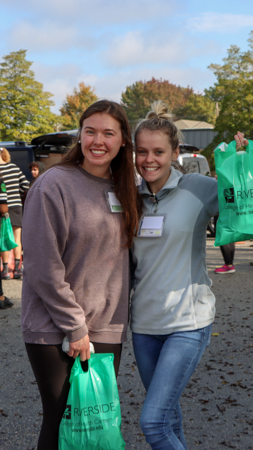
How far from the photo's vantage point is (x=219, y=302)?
21.0ft

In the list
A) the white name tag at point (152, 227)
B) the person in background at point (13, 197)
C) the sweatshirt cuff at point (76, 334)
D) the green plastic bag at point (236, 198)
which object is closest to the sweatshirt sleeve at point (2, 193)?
the person in background at point (13, 197)

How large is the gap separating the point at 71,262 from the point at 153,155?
73 cm

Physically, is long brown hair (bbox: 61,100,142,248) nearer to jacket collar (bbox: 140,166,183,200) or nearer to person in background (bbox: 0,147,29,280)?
jacket collar (bbox: 140,166,183,200)

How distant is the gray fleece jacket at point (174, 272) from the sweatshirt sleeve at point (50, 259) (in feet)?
1.33

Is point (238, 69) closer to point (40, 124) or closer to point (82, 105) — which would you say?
point (40, 124)

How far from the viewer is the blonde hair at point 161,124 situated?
7.85 feet

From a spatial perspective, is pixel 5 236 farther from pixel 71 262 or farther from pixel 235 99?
pixel 235 99

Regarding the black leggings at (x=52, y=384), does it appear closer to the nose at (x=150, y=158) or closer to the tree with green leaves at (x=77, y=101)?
the nose at (x=150, y=158)

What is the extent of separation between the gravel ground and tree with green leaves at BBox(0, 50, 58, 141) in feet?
94.8

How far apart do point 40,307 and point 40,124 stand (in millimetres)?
32859

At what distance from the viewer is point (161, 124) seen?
239 centimetres

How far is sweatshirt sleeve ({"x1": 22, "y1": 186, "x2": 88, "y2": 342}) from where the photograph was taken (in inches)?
75.7

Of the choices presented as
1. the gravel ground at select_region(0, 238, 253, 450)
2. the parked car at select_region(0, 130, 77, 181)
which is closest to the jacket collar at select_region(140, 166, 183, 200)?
the gravel ground at select_region(0, 238, 253, 450)

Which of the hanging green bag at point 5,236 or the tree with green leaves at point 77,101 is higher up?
the tree with green leaves at point 77,101
